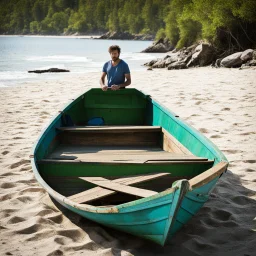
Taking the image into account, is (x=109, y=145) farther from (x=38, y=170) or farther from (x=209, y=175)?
(x=209, y=175)

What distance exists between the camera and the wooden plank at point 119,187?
11.5 ft

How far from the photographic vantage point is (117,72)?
272 inches

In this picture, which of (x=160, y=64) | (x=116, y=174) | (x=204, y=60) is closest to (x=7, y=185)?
(x=116, y=174)

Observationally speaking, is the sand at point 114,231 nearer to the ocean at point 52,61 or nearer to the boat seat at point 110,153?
the boat seat at point 110,153

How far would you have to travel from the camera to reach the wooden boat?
3014mm

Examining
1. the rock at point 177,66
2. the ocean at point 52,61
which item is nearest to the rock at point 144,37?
the ocean at point 52,61

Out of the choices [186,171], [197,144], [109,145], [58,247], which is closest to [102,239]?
[58,247]

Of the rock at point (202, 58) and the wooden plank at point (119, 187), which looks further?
the rock at point (202, 58)

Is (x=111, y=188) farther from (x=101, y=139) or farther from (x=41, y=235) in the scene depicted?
(x=101, y=139)

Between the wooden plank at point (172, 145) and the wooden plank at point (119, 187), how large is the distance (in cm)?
127

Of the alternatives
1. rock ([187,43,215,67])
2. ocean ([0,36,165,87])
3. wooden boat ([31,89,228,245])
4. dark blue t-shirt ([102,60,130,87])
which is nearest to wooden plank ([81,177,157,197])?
wooden boat ([31,89,228,245])

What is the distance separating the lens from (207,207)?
4.16 metres

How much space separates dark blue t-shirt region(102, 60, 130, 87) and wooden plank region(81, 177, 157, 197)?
3340 millimetres

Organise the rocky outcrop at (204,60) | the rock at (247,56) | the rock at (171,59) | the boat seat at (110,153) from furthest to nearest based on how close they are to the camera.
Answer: the rock at (171,59)
the rocky outcrop at (204,60)
the rock at (247,56)
the boat seat at (110,153)
